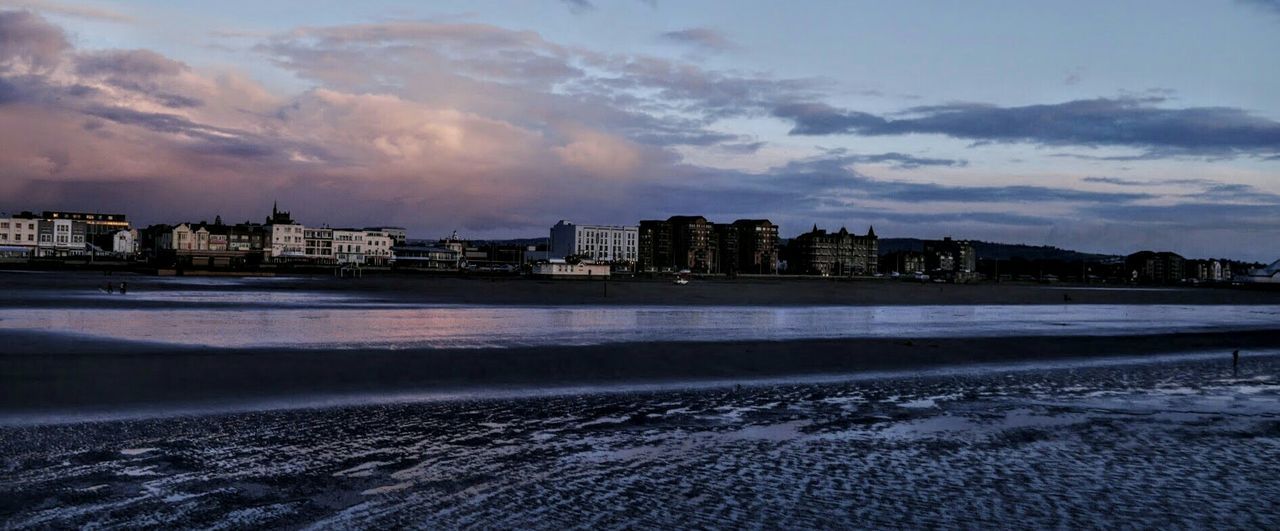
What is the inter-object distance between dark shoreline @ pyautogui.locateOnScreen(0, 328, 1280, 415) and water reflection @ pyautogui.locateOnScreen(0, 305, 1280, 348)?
1.99m

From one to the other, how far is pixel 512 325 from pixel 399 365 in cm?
1184

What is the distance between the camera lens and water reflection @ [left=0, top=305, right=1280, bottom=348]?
74.9 feet

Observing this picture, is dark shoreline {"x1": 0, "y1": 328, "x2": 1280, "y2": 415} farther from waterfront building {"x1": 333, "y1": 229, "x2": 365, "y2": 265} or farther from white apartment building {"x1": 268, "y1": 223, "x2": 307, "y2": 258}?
waterfront building {"x1": 333, "y1": 229, "x2": 365, "y2": 265}

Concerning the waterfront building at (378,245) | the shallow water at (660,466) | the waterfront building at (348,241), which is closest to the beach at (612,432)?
the shallow water at (660,466)

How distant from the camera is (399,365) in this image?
17.4 m

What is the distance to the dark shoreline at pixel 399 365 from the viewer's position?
531 inches

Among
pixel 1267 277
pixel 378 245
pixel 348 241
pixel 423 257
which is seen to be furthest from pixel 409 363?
pixel 1267 277

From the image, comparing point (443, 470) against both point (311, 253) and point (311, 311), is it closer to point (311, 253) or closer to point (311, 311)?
point (311, 311)

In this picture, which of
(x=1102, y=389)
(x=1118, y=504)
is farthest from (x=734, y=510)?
(x=1102, y=389)

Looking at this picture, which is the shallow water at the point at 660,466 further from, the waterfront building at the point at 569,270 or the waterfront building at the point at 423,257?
the waterfront building at the point at 423,257

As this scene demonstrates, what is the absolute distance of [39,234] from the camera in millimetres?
170000

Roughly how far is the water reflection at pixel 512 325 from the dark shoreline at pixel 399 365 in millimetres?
1994

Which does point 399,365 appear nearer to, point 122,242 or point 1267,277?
point 122,242

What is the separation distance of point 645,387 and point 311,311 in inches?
920
